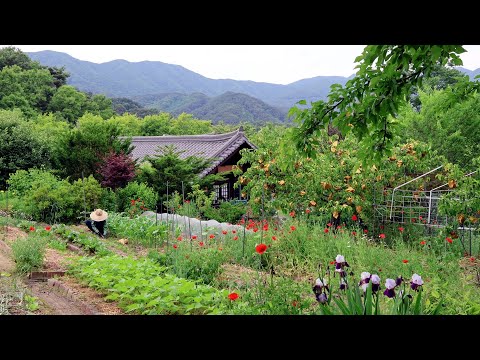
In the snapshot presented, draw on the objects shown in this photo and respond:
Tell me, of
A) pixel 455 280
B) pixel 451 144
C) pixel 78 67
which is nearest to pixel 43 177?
pixel 455 280

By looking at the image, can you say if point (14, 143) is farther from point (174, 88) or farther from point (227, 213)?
point (174, 88)

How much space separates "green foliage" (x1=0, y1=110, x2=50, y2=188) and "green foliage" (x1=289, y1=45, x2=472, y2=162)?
5.12m

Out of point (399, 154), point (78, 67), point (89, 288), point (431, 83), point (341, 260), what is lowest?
point (89, 288)

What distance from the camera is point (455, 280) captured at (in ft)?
9.94

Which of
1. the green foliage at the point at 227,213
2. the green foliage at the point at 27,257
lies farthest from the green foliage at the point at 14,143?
the green foliage at the point at 27,257

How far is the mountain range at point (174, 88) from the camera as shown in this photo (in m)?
10.7

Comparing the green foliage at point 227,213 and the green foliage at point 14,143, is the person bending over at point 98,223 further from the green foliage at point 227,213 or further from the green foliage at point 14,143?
the green foliage at point 14,143

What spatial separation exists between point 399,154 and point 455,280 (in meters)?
2.42

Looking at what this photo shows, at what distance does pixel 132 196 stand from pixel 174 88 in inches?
463

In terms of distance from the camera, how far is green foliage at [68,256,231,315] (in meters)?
2.14

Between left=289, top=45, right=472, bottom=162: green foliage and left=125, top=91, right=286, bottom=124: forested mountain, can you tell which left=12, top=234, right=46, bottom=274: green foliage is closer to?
left=289, top=45, right=472, bottom=162: green foliage

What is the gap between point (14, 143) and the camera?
5883 mm

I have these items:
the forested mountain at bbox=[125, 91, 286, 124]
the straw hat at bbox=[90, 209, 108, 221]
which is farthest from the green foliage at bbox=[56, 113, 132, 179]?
the forested mountain at bbox=[125, 91, 286, 124]
